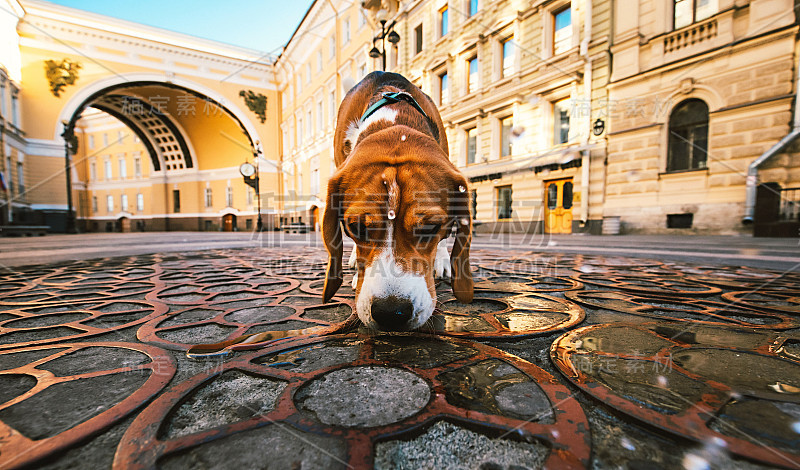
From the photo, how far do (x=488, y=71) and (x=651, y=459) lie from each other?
19274 millimetres

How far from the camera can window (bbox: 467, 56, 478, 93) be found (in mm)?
17922

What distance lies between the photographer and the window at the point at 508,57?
16217 mm

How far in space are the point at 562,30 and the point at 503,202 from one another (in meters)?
8.35

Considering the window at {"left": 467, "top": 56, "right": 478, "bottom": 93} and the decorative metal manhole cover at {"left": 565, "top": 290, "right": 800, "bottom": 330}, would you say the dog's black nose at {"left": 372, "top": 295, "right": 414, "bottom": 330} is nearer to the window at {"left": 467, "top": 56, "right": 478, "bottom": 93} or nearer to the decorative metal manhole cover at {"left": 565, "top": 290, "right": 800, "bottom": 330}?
the decorative metal manhole cover at {"left": 565, "top": 290, "right": 800, "bottom": 330}

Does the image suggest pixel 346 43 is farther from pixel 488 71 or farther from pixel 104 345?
pixel 104 345

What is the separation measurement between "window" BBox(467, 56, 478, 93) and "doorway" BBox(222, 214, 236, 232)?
29.9m

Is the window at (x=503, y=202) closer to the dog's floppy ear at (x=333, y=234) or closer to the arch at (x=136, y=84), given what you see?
the dog's floppy ear at (x=333, y=234)

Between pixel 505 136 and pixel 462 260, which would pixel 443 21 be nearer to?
pixel 505 136

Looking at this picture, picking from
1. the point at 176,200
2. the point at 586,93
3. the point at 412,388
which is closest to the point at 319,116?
the point at 586,93

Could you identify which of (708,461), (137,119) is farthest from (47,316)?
(137,119)

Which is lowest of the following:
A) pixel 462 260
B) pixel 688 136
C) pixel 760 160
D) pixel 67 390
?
pixel 67 390

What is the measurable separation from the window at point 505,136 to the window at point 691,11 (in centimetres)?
687

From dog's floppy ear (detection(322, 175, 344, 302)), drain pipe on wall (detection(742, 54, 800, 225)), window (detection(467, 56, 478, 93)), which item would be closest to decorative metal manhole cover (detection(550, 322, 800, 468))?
dog's floppy ear (detection(322, 175, 344, 302))

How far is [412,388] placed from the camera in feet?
3.42
